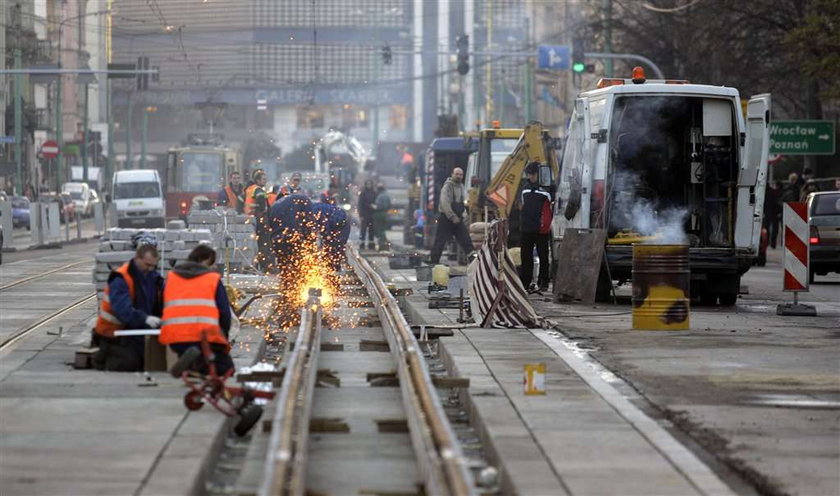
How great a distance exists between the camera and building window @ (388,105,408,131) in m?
164

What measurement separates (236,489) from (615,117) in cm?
1397

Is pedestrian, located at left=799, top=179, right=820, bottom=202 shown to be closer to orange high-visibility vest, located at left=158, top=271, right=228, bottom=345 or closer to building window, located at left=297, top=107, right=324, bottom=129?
orange high-visibility vest, located at left=158, top=271, right=228, bottom=345

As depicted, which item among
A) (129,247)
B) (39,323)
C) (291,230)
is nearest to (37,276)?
(291,230)

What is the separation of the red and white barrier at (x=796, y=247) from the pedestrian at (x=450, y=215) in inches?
403

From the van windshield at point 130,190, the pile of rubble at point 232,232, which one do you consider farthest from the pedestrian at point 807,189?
the van windshield at point 130,190

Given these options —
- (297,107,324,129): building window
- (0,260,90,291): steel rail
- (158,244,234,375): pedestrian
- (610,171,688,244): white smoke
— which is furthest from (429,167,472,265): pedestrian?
(297,107,324,129): building window

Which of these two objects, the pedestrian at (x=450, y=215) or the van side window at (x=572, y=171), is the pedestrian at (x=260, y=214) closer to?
the pedestrian at (x=450, y=215)

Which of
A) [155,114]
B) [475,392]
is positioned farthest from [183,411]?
[155,114]

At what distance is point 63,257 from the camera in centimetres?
3859

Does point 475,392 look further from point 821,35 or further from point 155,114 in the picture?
point 155,114

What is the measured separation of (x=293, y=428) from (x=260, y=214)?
68.2 ft

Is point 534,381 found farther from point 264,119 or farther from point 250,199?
point 264,119

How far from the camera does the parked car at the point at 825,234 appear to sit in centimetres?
2991

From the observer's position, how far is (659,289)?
18062 millimetres
